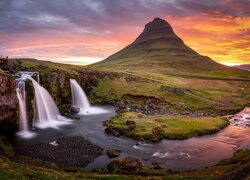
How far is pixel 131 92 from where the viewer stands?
116 m

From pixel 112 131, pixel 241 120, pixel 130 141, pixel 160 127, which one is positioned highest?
pixel 160 127

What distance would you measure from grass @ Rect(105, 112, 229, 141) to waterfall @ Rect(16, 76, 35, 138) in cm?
2018

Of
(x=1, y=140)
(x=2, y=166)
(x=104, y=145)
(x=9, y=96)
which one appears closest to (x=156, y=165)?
(x=104, y=145)

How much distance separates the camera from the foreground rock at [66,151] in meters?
44.2

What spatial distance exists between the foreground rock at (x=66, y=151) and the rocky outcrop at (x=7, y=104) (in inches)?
413

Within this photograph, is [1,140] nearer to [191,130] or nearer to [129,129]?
[129,129]

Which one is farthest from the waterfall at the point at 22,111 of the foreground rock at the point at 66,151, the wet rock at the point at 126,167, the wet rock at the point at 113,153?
the wet rock at the point at 126,167

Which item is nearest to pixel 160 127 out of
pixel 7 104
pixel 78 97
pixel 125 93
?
pixel 7 104

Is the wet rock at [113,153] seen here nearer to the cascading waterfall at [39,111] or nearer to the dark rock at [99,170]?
the dark rock at [99,170]

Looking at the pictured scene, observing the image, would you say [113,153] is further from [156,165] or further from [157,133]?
[157,133]

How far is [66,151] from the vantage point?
48531 millimetres

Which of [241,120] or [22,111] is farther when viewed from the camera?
[241,120]

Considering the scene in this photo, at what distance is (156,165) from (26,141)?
27.8 metres

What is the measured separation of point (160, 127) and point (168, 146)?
9080 millimetres
